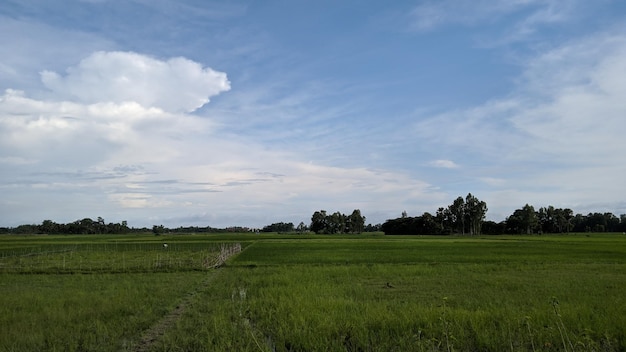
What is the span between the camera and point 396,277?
21.4m

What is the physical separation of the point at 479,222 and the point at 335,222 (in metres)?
49.8

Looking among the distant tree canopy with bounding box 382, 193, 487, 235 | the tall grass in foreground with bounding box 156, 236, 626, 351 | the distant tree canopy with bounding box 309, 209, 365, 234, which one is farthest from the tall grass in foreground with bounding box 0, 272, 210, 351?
the distant tree canopy with bounding box 309, 209, 365, 234

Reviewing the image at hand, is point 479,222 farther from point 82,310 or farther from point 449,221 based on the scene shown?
point 82,310

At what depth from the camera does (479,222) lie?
137 m

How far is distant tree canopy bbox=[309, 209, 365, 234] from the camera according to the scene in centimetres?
16225

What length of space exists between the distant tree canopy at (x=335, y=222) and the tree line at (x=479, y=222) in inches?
744

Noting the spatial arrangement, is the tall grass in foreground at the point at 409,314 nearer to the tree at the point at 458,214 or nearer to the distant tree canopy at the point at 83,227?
the tree at the point at 458,214

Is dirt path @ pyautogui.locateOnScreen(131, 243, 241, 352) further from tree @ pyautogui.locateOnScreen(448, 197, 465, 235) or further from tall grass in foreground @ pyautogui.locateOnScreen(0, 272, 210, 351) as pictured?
tree @ pyautogui.locateOnScreen(448, 197, 465, 235)

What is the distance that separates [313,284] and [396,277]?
16.1 ft

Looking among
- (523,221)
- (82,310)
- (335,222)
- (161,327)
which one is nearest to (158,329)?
(161,327)

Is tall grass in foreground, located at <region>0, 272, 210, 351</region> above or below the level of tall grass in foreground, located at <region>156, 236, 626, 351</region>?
below

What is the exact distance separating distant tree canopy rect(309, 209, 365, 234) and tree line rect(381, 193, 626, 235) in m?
18.9

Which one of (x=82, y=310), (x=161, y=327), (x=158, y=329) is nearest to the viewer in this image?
(x=158, y=329)

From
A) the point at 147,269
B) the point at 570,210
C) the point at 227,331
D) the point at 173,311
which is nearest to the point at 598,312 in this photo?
the point at 227,331
